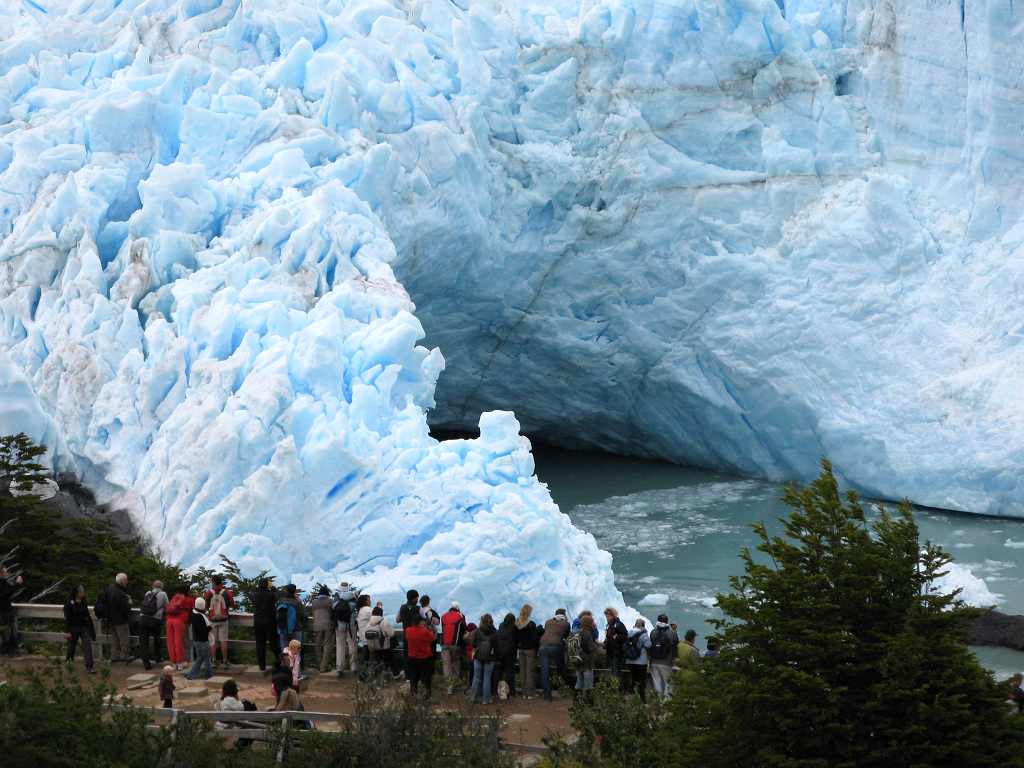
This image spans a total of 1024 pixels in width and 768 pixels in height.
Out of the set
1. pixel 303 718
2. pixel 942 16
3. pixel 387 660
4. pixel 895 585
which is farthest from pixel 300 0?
pixel 895 585

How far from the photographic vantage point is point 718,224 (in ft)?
64.7

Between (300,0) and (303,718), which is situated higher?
(300,0)

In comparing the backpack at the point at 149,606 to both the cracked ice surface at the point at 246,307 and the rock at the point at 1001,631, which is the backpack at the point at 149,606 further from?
the rock at the point at 1001,631

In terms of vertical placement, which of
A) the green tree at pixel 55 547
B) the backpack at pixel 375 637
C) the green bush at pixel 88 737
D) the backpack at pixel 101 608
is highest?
the green tree at pixel 55 547

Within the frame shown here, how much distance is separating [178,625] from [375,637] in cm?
143

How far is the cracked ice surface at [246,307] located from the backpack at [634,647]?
8.32 ft

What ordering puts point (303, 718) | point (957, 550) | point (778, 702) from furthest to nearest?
point (957, 550), point (303, 718), point (778, 702)

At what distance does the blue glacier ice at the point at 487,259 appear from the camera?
13461mm

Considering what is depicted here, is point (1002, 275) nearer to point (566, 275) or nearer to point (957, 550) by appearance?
point (957, 550)

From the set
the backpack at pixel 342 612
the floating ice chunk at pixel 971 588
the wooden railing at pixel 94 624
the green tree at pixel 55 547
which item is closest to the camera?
the backpack at pixel 342 612

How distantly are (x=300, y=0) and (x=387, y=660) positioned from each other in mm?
10281

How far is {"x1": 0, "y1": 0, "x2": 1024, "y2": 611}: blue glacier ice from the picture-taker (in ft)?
44.2

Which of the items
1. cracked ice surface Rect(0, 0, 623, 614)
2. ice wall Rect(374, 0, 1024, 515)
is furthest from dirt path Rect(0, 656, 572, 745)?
ice wall Rect(374, 0, 1024, 515)

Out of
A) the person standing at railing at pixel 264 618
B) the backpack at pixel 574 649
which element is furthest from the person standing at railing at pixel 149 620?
the backpack at pixel 574 649
